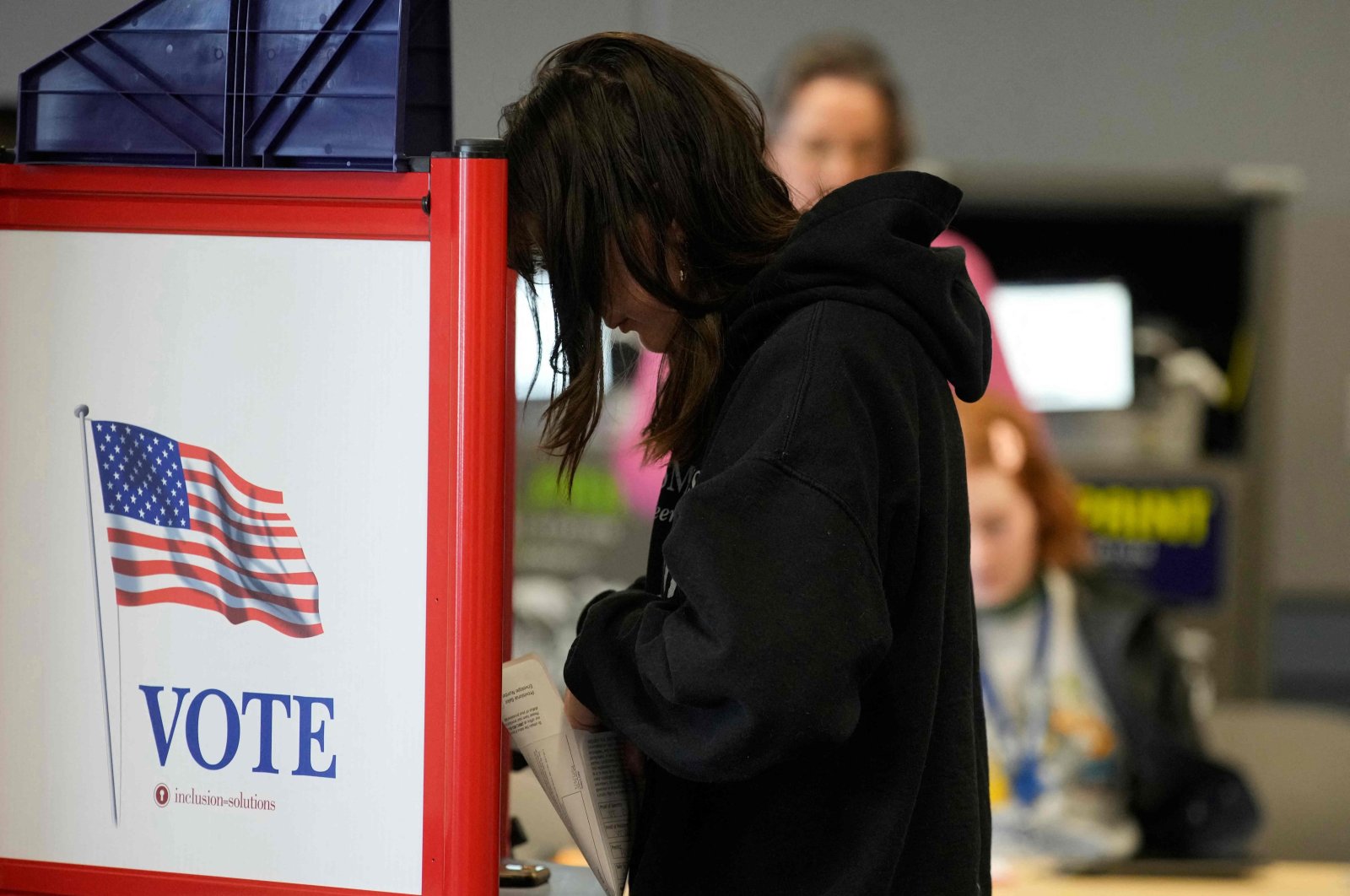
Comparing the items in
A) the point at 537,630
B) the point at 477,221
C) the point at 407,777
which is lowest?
the point at 537,630

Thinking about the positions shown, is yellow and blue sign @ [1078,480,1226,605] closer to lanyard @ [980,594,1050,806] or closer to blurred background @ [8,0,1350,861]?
blurred background @ [8,0,1350,861]

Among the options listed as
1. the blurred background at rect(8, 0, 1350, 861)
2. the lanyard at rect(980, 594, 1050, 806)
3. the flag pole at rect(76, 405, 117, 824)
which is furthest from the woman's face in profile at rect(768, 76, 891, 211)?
the flag pole at rect(76, 405, 117, 824)

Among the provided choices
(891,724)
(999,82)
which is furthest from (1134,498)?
(891,724)

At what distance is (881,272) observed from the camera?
82 centimetres

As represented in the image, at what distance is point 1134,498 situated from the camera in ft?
10.6

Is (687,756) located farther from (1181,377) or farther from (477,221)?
(1181,377)

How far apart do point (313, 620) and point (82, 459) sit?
0.20m

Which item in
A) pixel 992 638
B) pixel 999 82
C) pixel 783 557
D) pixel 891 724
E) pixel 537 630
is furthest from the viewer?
pixel 999 82

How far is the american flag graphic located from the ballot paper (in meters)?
0.15

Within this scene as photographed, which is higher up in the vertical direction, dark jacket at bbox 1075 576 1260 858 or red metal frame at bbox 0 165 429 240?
red metal frame at bbox 0 165 429 240

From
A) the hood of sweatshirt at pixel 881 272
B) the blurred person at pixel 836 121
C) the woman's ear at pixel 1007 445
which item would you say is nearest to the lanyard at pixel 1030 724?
the woman's ear at pixel 1007 445

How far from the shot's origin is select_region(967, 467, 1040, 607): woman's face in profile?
7.32 ft

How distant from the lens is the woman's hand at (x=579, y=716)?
0.92 metres

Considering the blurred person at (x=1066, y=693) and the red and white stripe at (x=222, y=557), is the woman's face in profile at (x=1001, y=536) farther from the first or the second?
the red and white stripe at (x=222, y=557)
